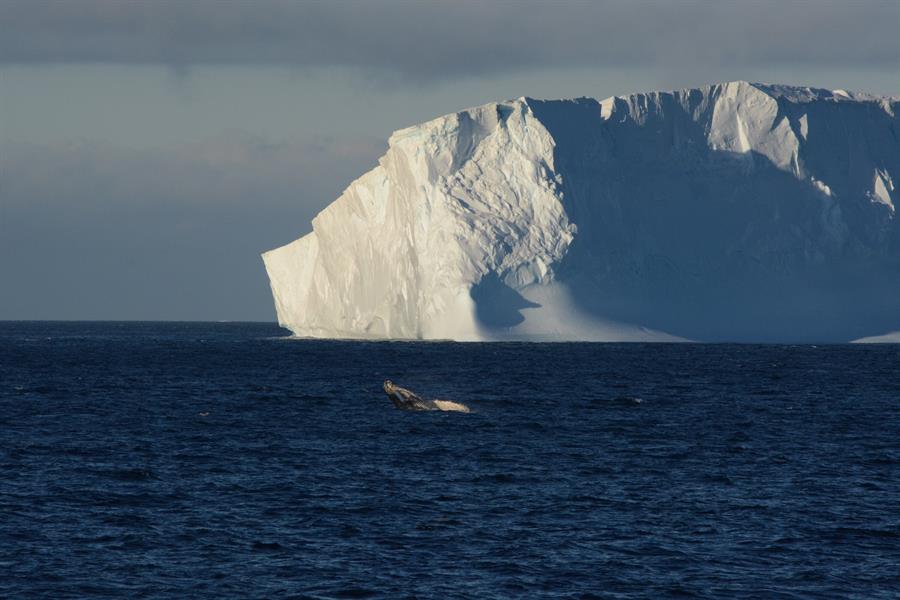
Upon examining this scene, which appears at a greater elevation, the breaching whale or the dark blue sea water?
the breaching whale

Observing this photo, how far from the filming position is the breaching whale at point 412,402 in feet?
130

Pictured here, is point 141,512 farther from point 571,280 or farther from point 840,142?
point 840,142

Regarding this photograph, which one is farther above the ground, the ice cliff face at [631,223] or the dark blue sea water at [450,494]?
the ice cliff face at [631,223]

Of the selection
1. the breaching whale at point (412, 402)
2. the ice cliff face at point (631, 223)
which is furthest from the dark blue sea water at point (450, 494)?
the ice cliff face at point (631, 223)

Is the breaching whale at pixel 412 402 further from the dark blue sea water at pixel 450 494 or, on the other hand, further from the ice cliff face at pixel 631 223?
the ice cliff face at pixel 631 223

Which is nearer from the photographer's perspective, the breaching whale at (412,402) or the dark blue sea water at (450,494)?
the dark blue sea water at (450,494)

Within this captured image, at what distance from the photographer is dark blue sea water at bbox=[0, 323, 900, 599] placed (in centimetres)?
1698

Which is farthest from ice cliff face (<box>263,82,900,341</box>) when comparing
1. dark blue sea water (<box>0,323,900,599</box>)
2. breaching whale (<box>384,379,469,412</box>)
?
breaching whale (<box>384,379,469,412</box>)

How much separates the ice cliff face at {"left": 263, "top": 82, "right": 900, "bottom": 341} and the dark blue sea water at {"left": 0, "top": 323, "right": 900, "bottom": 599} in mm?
22479

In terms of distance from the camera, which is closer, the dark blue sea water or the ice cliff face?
the dark blue sea water

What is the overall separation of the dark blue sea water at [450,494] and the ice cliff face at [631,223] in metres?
22.5

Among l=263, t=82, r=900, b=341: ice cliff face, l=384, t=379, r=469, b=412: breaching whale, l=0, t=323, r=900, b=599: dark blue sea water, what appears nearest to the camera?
l=0, t=323, r=900, b=599: dark blue sea water

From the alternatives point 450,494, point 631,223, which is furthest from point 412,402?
point 631,223

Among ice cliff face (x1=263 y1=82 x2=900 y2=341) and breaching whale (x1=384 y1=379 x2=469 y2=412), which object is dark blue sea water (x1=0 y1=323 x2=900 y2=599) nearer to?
breaching whale (x1=384 y1=379 x2=469 y2=412)
